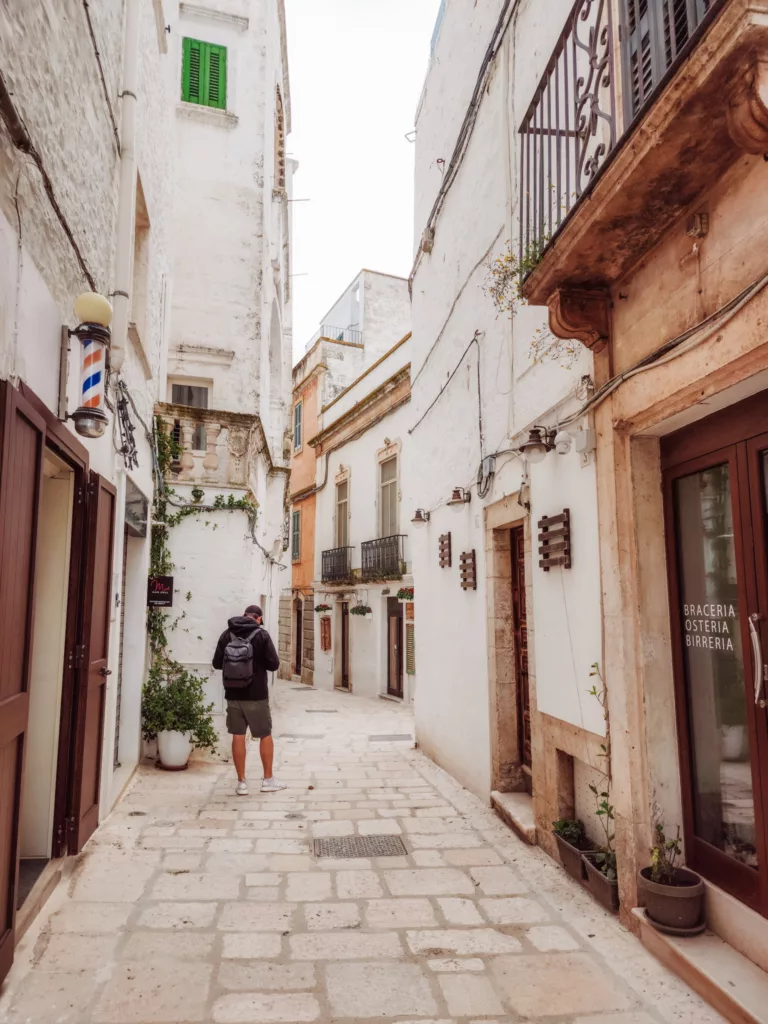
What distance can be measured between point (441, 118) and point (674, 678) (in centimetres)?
768

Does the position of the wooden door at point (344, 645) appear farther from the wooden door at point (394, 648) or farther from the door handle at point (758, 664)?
the door handle at point (758, 664)

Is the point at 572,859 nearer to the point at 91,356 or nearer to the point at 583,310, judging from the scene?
the point at 583,310

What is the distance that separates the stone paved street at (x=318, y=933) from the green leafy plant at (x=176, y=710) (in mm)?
1418

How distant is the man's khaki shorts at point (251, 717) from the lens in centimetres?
646

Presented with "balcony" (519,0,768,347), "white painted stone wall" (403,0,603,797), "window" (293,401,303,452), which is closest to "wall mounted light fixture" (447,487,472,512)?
"white painted stone wall" (403,0,603,797)

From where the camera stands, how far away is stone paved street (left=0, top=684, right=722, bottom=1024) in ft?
9.57

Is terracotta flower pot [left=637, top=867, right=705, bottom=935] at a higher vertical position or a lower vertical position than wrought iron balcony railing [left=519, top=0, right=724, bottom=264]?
lower

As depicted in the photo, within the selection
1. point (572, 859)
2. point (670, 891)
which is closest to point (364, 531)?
point (572, 859)

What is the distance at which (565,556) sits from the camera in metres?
4.50

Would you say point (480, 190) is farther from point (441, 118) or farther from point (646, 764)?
point (646, 764)

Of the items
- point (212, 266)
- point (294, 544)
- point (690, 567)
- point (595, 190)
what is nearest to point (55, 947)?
point (690, 567)

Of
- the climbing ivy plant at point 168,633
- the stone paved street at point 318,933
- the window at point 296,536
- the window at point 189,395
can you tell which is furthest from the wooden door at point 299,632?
the stone paved street at point 318,933

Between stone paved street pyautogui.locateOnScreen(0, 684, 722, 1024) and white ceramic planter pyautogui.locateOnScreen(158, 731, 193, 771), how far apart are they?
4.20ft

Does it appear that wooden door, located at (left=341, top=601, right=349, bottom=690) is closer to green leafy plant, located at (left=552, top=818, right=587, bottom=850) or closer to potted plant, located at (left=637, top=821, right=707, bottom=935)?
green leafy plant, located at (left=552, top=818, right=587, bottom=850)
